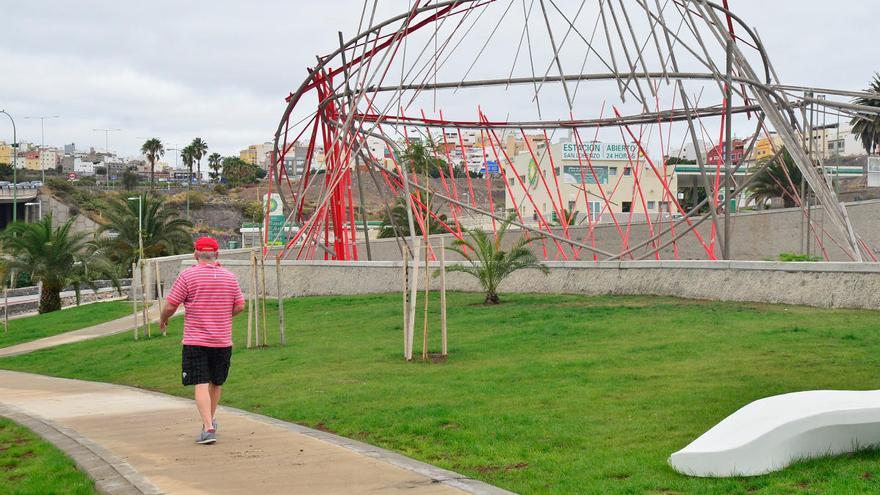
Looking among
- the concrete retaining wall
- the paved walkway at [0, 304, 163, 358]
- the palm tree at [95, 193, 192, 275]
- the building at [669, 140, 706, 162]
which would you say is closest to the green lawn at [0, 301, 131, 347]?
the paved walkway at [0, 304, 163, 358]

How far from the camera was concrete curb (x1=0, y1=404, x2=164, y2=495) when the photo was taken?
23.4ft

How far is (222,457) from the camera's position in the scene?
8312 mm

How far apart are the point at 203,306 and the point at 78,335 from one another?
760 inches

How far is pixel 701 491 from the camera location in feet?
21.4

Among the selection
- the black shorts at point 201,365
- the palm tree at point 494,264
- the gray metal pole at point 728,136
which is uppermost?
the gray metal pole at point 728,136

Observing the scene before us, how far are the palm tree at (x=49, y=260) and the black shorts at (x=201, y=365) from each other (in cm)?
3395

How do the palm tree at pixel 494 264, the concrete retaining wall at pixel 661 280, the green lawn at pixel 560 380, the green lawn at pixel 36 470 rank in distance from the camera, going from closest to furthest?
the green lawn at pixel 36 470 → the green lawn at pixel 560 380 → the concrete retaining wall at pixel 661 280 → the palm tree at pixel 494 264

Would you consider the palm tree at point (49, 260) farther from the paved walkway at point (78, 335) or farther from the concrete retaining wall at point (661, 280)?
the concrete retaining wall at point (661, 280)

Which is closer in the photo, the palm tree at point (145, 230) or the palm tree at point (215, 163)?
the palm tree at point (145, 230)

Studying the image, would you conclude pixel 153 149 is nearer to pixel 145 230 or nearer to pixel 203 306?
pixel 145 230

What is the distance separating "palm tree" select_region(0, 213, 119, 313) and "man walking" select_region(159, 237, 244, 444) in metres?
33.9

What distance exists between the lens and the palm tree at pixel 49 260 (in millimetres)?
40656

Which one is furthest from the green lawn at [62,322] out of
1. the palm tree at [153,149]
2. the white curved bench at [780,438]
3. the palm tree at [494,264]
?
the palm tree at [153,149]

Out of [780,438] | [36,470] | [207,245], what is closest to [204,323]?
[207,245]
